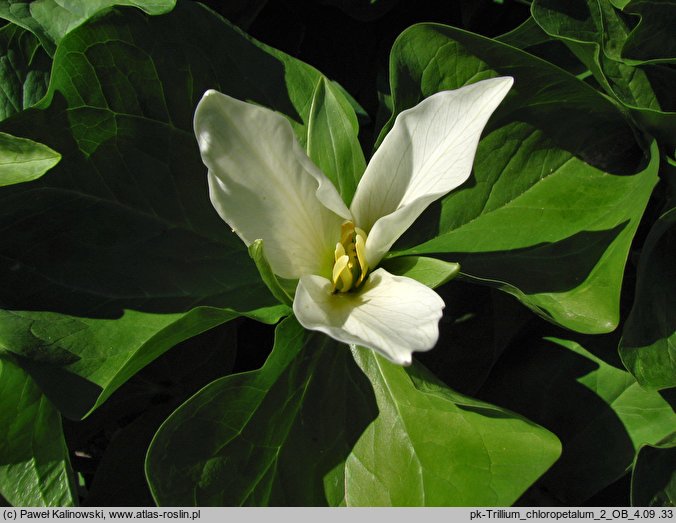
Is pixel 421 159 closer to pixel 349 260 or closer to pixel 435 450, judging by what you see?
pixel 349 260

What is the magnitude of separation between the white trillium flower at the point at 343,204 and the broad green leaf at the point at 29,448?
0.36 m

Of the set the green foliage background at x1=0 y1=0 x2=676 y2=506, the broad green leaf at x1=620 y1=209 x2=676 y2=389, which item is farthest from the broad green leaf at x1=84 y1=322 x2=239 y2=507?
the broad green leaf at x1=620 y1=209 x2=676 y2=389

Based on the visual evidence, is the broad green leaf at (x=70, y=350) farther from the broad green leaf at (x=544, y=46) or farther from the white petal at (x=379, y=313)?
the broad green leaf at (x=544, y=46)

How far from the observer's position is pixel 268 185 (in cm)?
72

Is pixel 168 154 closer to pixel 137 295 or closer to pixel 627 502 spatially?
pixel 137 295

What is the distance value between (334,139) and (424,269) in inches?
7.2

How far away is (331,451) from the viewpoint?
0.86 meters

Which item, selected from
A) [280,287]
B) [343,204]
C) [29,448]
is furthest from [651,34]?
[29,448]

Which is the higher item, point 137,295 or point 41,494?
point 137,295

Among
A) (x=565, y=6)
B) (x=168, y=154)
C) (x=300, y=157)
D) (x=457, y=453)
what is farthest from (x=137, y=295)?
(x=565, y=6)

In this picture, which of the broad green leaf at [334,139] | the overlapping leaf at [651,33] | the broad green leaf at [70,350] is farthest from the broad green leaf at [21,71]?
the overlapping leaf at [651,33]

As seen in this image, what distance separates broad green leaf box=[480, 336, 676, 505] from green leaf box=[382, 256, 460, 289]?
307mm

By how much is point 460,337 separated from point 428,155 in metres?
0.36

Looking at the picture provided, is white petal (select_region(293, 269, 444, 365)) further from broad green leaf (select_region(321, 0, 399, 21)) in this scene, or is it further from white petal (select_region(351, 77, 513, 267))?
broad green leaf (select_region(321, 0, 399, 21))
